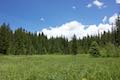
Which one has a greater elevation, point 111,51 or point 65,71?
point 111,51

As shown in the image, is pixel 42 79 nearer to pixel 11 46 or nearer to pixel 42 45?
pixel 11 46

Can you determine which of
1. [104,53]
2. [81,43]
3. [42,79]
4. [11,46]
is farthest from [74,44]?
[42,79]

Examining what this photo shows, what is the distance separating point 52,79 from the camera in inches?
419

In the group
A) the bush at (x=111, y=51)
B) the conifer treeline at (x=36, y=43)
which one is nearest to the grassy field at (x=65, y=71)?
the bush at (x=111, y=51)

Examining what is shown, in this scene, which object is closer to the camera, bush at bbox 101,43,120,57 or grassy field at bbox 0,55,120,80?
grassy field at bbox 0,55,120,80

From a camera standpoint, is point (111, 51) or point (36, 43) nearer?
point (111, 51)

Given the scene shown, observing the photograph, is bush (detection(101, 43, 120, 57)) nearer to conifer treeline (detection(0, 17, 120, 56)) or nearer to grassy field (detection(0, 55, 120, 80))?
grassy field (detection(0, 55, 120, 80))

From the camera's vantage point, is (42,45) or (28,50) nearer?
(28,50)

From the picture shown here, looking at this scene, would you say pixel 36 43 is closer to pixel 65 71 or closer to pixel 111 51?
pixel 111 51

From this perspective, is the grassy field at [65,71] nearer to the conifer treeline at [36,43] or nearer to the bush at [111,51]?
the bush at [111,51]

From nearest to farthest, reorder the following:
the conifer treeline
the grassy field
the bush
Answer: the grassy field < the bush < the conifer treeline

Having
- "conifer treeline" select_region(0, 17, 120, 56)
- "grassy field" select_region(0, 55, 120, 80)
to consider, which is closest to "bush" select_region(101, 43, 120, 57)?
"grassy field" select_region(0, 55, 120, 80)

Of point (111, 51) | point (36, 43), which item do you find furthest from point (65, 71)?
point (36, 43)

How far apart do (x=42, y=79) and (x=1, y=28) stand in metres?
108
